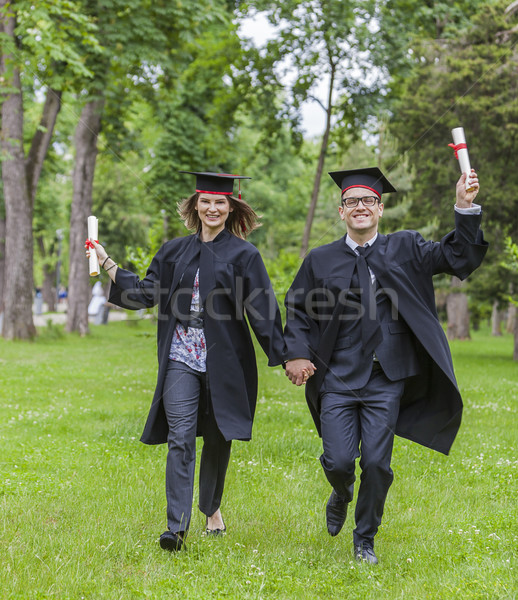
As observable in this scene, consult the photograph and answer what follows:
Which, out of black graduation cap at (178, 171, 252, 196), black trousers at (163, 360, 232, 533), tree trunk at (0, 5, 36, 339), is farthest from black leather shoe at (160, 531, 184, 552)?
tree trunk at (0, 5, 36, 339)

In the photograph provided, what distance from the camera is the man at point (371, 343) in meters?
4.60

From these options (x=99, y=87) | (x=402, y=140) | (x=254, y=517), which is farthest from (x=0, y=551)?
(x=402, y=140)

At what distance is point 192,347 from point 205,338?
0.37 ft

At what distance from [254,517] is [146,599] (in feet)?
5.59

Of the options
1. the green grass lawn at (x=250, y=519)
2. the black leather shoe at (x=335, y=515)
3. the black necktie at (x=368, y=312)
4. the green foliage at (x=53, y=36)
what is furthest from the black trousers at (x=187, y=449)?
the green foliage at (x=53, y=36)

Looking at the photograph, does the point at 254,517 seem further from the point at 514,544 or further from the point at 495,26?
the point at 495,26

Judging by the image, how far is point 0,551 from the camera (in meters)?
4.55

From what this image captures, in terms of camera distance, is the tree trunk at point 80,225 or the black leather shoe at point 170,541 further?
the tree trunk at point 80,225

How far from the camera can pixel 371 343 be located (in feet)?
15.3

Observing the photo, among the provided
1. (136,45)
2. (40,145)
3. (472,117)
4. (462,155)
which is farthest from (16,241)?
(462,155)

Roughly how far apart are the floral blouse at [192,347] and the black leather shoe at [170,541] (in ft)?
3.41

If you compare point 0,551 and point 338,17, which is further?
point 338,17

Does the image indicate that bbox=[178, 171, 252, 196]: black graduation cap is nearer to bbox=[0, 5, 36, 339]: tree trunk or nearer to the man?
the man

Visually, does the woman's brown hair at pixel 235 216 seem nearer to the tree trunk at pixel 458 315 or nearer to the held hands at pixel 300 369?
the held hands at pixel 300 369
